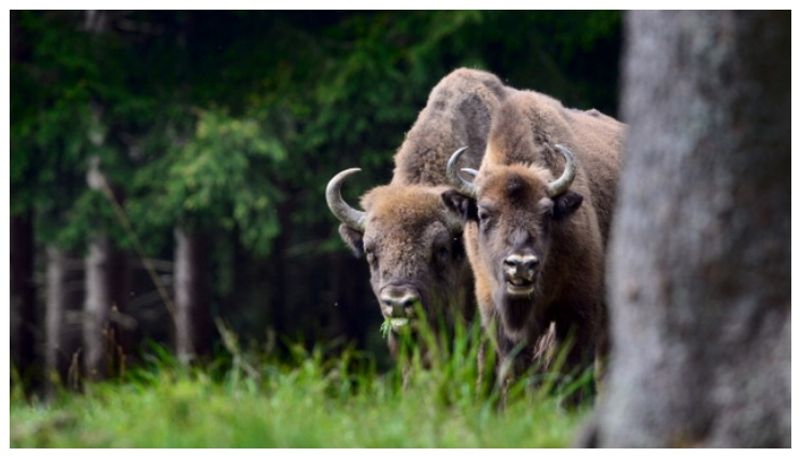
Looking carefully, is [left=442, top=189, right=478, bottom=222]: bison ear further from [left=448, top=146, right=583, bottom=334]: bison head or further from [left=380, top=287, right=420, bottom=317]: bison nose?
[left=380, top=287, right=420, bottom=317]: bison nose

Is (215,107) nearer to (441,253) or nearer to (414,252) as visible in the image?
(441,253)

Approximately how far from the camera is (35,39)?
1777 cm

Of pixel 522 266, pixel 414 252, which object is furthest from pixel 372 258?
pixel 522 266

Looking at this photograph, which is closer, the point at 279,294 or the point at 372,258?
the point at 372,258

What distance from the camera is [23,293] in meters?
20.4

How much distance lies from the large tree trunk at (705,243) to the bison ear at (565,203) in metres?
3.58

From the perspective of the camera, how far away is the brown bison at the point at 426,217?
32.6 feet

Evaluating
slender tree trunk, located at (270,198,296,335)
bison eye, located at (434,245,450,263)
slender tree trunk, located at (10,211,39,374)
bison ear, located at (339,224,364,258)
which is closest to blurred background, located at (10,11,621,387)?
slender tree trunk, located at (10,211,39,374)

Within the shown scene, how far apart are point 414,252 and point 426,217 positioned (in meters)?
0.30

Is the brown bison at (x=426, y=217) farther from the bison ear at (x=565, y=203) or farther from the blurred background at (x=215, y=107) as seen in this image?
the blurred background at (x=215, y=107)

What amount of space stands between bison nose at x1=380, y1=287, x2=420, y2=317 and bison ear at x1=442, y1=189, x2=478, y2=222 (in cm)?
59

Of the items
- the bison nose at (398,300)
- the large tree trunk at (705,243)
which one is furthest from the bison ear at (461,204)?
the large tree trunk at (705,243)

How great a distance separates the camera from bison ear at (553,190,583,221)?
9.46m

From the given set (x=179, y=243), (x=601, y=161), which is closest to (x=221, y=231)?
(x=179, y=243)
